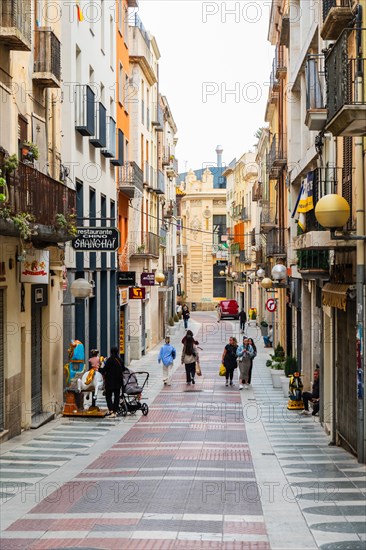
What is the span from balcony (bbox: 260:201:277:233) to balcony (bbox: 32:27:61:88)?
71.2 feet

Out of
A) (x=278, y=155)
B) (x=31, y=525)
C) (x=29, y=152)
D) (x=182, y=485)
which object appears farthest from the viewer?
(x=278, y=155)

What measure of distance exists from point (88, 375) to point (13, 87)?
22.0 ft

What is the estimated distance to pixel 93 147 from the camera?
2823 centimetres

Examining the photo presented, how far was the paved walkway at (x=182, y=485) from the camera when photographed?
9703 mm

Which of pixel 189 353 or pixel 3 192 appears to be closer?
pixel 3 192

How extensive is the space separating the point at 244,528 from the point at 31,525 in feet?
7.58

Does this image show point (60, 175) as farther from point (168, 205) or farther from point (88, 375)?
point (168, 205)

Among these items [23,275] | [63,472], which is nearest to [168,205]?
[23,275]

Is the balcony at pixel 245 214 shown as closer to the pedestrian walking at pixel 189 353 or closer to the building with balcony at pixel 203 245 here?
the building with balcony at pixel 203 245

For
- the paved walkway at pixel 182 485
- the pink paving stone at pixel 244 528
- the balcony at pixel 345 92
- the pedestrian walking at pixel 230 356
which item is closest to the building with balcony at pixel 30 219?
the paved walkway at pixel 182 485

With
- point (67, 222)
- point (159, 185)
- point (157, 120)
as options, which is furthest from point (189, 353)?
point (157, 120)

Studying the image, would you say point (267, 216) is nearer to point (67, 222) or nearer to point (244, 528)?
point (67, 222)

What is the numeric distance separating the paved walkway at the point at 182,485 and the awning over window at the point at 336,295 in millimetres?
2457

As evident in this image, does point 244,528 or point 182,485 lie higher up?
point 244,528
